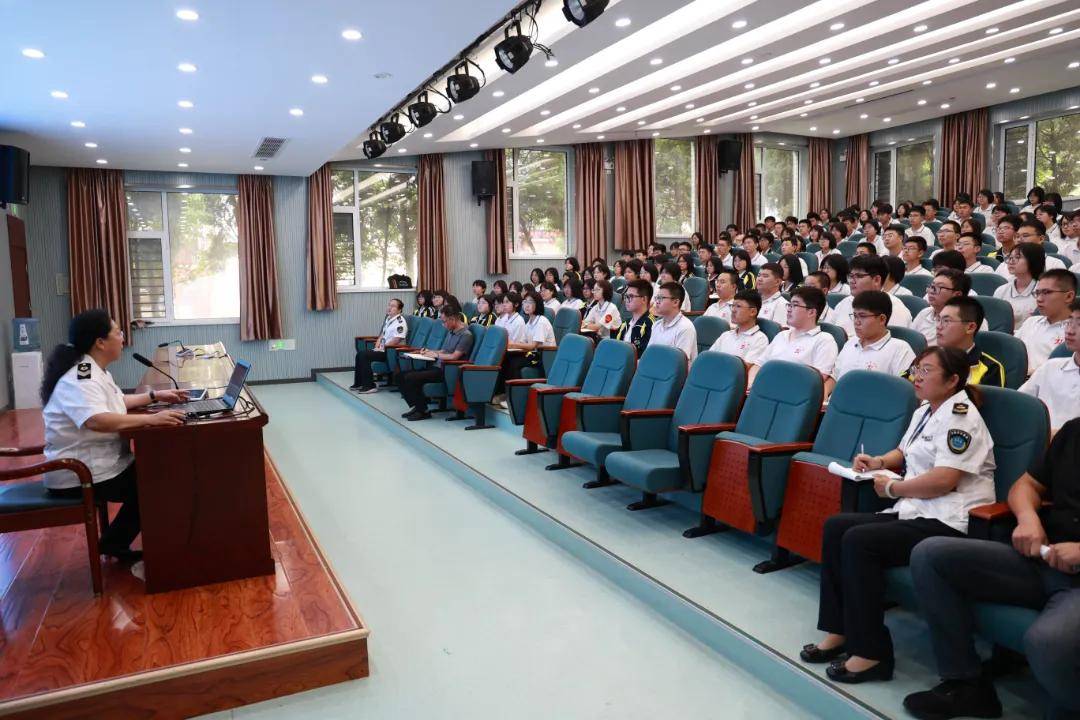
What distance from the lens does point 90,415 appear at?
2.64 metres

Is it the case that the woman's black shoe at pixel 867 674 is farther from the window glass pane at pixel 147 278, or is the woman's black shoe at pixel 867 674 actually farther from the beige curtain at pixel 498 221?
the window glass pane at pixel 147 278

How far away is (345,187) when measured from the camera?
10.0 meters

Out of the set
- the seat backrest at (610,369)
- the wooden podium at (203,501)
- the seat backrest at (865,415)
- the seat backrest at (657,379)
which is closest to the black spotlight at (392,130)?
the seat backrest at (610,369)

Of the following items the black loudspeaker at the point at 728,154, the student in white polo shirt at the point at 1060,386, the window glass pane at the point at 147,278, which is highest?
the black loudspeaker at the point at 728,154

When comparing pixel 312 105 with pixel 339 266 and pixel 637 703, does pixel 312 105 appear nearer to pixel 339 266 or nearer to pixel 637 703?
pixel 339 266

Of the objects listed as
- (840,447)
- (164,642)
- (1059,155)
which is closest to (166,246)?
(164,642)

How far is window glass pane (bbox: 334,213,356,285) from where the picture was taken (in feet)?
32.9

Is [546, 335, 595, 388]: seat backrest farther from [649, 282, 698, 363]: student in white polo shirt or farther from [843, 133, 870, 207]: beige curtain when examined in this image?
[843, 133, 870, 207]: beige curtain

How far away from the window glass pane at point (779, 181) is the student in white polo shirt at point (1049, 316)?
9.90m

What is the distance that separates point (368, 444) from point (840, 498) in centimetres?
406

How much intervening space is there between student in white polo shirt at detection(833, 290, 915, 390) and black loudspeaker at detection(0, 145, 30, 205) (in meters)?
7.17

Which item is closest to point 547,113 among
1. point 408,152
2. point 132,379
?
point 408,152

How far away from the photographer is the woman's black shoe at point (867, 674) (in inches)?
83.4

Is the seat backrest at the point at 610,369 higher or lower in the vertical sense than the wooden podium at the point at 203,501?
higher
